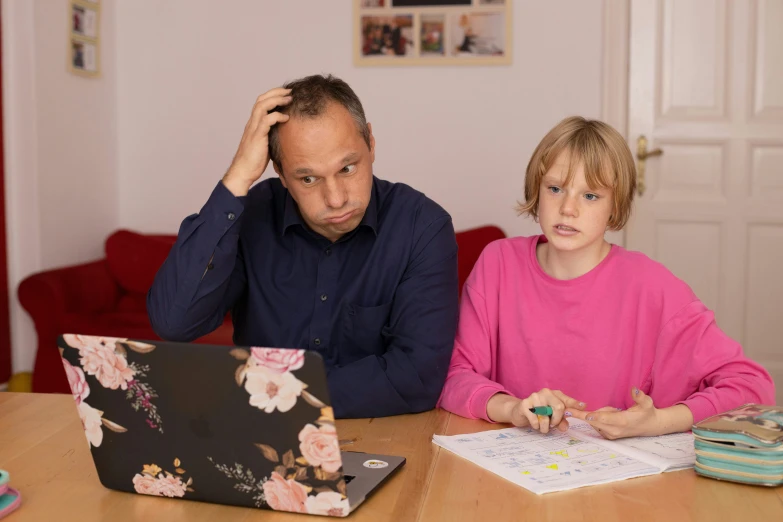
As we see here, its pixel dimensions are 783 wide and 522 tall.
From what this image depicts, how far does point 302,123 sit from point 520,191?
2.31 metres

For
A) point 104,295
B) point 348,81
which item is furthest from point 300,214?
point 348,81

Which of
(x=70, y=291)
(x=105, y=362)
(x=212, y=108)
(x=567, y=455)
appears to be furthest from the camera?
(x=212, y=108)

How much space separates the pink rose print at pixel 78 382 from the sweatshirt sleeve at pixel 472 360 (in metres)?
0.70

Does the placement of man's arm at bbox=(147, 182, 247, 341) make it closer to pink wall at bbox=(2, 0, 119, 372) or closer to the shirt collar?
the shirt collar

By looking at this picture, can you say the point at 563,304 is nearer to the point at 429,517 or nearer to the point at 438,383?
the point at 438,383

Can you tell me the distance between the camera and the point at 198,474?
117cm

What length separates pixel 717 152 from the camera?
388 centimetres

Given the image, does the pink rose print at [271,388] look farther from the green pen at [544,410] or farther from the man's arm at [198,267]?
the man's arm at [198,267]

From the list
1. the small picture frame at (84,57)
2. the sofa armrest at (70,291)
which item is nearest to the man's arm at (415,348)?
the sofa armrest at (70,291)

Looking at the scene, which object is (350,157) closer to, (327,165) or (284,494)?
(327,165)

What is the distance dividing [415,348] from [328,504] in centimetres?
60

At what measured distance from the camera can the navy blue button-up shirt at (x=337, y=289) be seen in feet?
5.49

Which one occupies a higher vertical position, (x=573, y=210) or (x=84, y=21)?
(x=84, y=21)

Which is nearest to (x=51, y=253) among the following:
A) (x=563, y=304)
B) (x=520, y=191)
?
(x=520, y=191)
